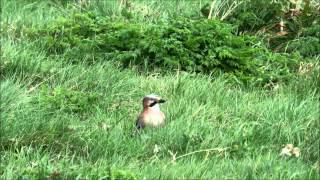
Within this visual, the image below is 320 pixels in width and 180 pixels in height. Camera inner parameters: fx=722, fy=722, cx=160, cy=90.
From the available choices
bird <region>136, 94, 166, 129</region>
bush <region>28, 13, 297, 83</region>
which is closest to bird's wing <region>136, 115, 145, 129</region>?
bird <region>136, 94, 166, 129</region>

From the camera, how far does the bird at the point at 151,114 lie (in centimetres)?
505

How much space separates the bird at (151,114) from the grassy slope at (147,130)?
0.08 m

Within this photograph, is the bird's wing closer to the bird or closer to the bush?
the bird

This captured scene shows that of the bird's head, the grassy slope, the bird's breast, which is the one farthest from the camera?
the bird's head

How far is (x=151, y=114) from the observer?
16.7 ft

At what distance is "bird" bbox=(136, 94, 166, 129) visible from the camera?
16.6ft

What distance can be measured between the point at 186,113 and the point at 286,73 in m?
1.51

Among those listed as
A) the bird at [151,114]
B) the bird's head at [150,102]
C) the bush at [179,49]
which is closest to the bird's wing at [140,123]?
the bird at [151,114]

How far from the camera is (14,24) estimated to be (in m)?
7.38

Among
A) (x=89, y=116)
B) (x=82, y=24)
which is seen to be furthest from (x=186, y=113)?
(x=82, y=24)

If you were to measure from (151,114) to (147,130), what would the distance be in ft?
0.48

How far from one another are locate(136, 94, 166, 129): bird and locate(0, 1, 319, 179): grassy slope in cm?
8

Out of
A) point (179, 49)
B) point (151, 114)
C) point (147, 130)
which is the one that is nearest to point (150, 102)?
point (151, 114)

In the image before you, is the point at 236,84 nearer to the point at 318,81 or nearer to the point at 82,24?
the point at 318,81
